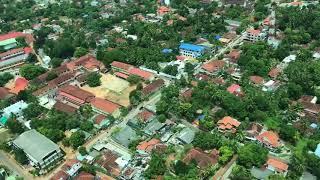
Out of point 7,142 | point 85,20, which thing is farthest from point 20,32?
point 7,142

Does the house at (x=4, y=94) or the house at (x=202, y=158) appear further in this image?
the house at (x=4, y=94)

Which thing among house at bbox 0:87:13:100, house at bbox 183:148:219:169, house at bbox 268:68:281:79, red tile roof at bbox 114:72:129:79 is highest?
house at bbox 268:68:281:79

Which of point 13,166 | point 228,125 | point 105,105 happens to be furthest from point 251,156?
point 13,166

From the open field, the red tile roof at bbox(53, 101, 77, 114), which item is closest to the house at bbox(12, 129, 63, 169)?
the red tile roof at bbox(53, 101, 77, 114)

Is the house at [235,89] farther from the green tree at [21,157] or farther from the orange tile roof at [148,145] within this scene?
the green tree at [21,157]

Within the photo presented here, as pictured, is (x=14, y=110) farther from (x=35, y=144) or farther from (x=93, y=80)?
(x=93, y=80)

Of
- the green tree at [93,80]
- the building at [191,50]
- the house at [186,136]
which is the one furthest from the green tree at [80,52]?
the house at [186,136]

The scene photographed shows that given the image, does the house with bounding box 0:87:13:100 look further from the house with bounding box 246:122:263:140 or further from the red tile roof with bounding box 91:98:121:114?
the house with bounding box 246:122:263:140
